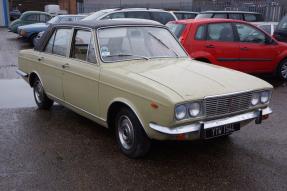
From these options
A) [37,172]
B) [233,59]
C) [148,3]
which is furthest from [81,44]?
[148,3]

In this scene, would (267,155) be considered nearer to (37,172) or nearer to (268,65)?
(37,172)

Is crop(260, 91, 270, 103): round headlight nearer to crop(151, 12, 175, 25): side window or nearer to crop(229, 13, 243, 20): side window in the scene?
crop(151, 12, 175, 25): side window

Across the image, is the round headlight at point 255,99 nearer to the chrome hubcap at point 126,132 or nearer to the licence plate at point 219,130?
the licence plate at point 219,130

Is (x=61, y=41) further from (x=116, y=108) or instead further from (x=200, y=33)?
(x=200, y=33)

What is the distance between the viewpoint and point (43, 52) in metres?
6.49

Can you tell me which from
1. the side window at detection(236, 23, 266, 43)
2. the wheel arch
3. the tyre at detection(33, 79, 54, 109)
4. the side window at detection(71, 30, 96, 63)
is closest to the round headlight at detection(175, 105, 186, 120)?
the wheel arch

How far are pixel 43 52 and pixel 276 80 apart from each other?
6404 millimetres

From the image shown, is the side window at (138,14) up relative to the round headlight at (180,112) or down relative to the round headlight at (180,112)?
up

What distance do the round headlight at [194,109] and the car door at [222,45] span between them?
16.3 feet

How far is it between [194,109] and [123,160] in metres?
1.17

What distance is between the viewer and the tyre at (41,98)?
664cm

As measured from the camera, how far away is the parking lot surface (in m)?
4.04

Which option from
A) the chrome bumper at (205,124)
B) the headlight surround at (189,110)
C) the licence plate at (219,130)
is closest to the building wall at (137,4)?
the chrome bumper at (205,124)

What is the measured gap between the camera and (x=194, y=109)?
13.4ft
